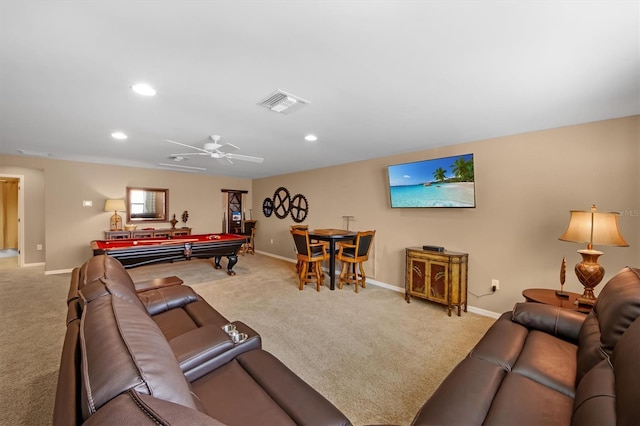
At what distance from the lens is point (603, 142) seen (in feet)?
8.63

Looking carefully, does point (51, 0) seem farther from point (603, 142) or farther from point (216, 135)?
point (603, 142)

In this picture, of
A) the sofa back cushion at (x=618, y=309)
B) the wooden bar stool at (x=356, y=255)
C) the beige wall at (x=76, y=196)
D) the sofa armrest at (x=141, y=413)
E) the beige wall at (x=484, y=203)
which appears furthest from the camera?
the beige wall at (x=76, y=196)

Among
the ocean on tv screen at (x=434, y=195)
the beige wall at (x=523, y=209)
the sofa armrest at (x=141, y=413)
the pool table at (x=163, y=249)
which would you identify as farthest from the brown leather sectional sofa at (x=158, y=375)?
the ocean on tv screen at (x=434, y=195)

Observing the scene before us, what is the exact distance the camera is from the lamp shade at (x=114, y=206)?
5387mm

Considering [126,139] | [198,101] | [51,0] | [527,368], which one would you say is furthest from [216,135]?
[527,368]

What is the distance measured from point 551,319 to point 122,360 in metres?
2.49

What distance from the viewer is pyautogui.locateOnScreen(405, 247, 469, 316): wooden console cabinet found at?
3.34m

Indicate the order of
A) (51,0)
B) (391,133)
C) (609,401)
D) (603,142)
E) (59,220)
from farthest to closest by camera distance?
1. (59,220)
2. (391,133)
3. (603,142)
4. (51,0)
5. (609,401)

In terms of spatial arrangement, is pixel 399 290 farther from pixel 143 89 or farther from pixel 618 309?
pixel 143 89

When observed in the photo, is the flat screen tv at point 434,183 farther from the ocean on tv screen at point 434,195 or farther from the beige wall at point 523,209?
the beige wall at point 523,209

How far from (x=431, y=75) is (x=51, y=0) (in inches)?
85.7

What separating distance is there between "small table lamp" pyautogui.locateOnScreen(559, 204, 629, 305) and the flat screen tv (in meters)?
1.26

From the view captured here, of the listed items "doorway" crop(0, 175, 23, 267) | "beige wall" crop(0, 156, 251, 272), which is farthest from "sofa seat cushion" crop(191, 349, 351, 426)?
"doorway" crop(0, 175, 23, 267)

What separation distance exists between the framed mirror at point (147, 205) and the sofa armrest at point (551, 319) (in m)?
7.02
